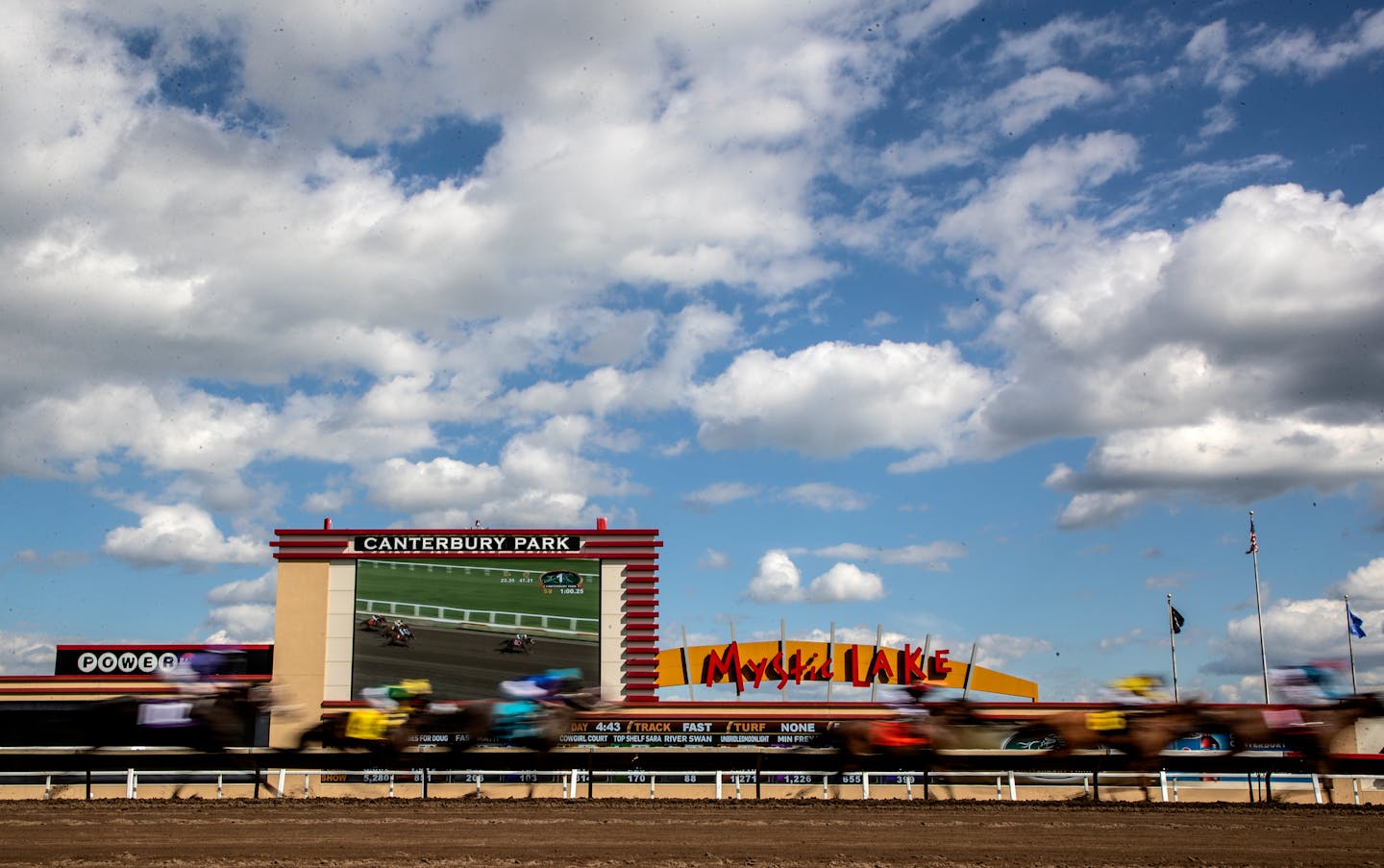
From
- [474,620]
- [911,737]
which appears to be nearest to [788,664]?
[474,620]

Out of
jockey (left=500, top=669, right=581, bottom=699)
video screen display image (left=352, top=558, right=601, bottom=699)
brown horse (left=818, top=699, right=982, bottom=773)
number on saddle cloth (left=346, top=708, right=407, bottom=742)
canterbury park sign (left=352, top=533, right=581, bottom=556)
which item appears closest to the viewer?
number on saddle cloth (left=346, top=708, right=407, bottom=742)

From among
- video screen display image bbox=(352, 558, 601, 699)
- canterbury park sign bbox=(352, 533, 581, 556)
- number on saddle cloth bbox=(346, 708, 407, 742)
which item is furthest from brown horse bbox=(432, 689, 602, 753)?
canterbury park sign bbox=(352, 533, 581, 556)

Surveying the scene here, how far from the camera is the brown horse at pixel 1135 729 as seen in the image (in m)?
18.2

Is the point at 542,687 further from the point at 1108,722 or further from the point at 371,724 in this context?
the point at 1108,722

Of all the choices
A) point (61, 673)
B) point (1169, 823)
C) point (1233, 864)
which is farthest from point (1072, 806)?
point (61, 673)

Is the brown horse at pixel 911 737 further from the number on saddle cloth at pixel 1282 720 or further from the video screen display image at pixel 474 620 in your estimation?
the video screen display image at pixel 474 620

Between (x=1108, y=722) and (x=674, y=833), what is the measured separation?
767 centimetres

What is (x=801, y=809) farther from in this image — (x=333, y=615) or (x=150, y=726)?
(x=333, y=615)

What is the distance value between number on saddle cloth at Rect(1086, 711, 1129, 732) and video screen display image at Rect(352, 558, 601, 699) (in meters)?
15.6

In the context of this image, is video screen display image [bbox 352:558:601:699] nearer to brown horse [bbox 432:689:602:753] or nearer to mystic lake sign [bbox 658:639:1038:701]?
mystic lake sign [bbox 658:639:1038:701]

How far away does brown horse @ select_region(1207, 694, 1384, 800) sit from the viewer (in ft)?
62.1

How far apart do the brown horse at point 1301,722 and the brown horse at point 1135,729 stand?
0.93 metres

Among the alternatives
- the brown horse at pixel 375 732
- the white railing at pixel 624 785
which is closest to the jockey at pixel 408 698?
the brown horse at pixel 375 732

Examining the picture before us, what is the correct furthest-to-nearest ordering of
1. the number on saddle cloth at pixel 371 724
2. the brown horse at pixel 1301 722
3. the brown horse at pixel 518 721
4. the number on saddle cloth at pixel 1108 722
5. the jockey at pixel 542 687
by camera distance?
1. the jockey at pixel 542 687
2. the brown horse at pixel 518 721
3. the number on saddle cloth at pixel 371 724
4. the brown horse at pixel 1301 722
5. the number on saddle cloth at pixel 1108 722
